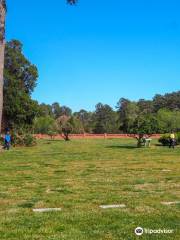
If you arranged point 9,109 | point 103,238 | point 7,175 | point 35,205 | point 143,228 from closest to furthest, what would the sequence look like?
point 103,238, point 143,228, point 35,205, point 7,175, point 9,109

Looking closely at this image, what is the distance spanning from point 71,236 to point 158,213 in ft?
6.73

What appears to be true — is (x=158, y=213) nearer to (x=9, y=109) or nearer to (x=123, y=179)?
(x=123, y=179)

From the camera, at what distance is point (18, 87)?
4888cm

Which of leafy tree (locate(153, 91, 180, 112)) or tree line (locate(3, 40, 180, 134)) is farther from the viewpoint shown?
leafy tree (locate(153, 91, 180, 112))

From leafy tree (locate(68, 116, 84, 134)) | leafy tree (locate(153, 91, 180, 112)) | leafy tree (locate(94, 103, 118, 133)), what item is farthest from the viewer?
leafy tree (locate(153, 91, 180, 112))

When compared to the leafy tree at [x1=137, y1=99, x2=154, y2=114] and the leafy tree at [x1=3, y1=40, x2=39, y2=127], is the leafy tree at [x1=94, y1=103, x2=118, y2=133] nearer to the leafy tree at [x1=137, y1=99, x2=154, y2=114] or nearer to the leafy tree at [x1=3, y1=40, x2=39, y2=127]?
the leafy tree at [x1=137, y1=99, x2=154, y2=114]

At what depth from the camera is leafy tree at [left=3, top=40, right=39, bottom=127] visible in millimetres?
47256

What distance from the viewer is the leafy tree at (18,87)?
155 ft

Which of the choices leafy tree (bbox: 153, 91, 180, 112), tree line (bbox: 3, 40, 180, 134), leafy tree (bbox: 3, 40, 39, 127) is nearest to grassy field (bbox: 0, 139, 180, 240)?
tree line (bbox: 3, 40, 180, 134)

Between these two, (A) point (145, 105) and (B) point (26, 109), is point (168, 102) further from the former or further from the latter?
(B) point (26, 109)

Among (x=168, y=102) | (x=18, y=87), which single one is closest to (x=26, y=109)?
(x=18, y=87)

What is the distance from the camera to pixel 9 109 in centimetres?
4700

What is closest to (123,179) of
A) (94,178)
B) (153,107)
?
(94,178)

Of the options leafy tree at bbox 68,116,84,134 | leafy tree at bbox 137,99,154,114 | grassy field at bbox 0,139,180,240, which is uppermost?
leafy tree at bbox 137,99,154,114
